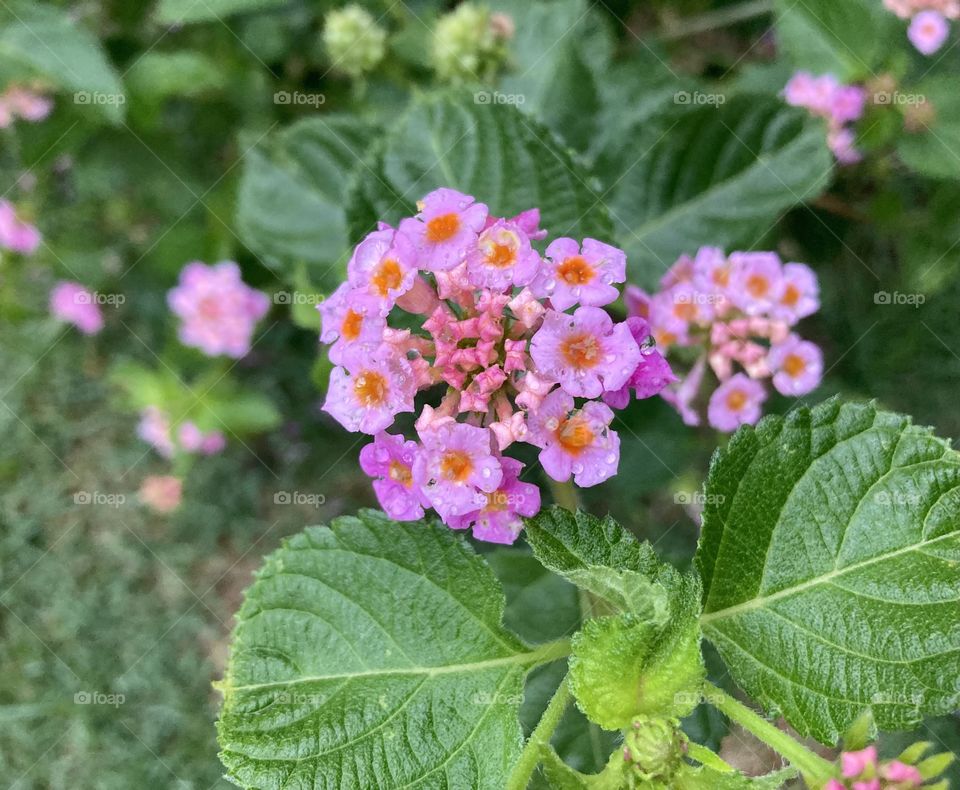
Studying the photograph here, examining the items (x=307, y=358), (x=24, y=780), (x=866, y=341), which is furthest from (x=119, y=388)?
(x=866, y=341)

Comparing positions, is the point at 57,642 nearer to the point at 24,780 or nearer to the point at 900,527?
the point at 24,780

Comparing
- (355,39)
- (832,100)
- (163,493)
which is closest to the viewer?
(832,100)

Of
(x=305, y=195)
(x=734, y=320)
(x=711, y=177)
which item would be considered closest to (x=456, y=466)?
(x=734, y=320)

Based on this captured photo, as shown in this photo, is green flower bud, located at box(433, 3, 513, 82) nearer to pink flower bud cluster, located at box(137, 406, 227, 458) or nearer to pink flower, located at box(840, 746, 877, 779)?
pink flower bud cluster, located at box(137, 406, 227, 458)

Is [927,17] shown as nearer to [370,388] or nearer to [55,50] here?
[370,388]

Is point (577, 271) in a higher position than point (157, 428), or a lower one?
higher
